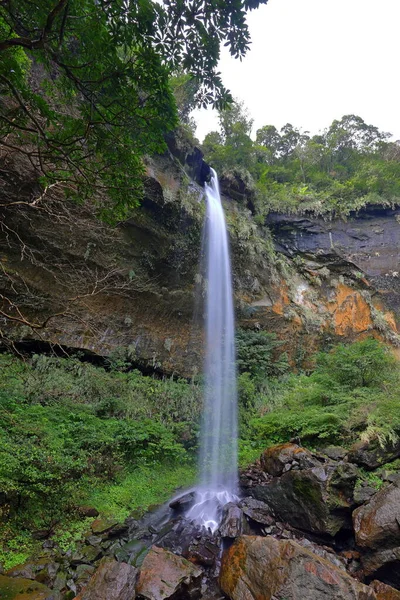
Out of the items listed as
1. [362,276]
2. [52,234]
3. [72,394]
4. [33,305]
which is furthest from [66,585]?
[362,276]

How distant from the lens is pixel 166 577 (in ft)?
11.1

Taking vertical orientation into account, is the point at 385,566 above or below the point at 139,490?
above

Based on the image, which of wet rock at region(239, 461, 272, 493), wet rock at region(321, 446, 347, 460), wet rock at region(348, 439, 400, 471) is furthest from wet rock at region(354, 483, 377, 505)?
wet rock at region(239, 461, 272, 493)

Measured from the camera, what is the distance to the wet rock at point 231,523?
4281 mm

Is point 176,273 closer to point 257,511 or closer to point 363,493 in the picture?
point 257,511

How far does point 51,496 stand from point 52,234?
6.15 meters

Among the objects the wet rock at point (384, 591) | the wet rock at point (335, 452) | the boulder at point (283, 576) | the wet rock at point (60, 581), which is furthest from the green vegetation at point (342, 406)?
the wet rock at point (60, 581)

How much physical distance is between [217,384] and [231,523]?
556cm

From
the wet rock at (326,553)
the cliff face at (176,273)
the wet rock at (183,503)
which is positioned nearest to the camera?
the wet rock at (326,553)

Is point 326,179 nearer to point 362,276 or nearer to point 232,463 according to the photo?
point 362,276

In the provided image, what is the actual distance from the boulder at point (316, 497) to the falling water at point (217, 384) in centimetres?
122

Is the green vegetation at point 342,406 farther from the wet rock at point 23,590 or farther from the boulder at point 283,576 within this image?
the wet rock at point 23,590

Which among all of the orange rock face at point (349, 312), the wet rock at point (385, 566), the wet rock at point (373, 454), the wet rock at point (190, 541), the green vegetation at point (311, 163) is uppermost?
the green vegetation at point (311, 163)

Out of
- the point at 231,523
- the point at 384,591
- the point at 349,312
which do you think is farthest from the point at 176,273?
the point at 384,591
